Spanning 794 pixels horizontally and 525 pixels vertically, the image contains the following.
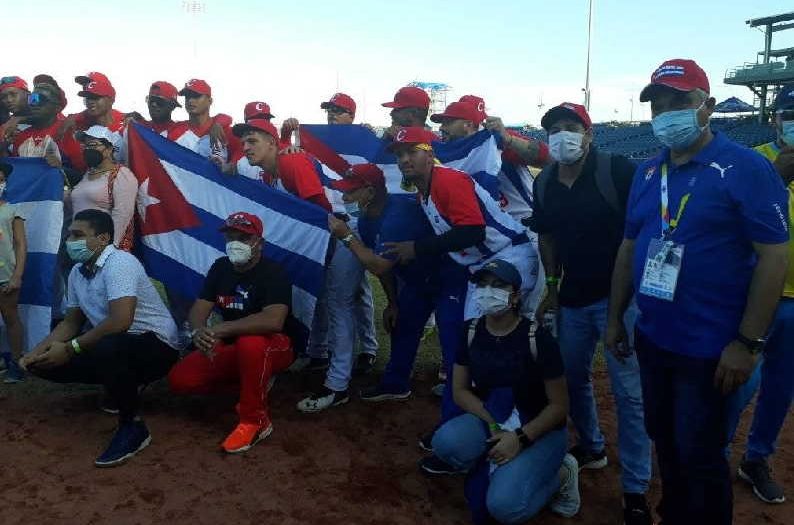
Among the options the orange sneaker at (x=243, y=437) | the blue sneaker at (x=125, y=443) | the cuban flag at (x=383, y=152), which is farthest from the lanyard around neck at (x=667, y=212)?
the blue sneaker at (x=125, y=443)

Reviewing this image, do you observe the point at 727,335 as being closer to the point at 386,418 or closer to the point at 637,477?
the point at 637,477

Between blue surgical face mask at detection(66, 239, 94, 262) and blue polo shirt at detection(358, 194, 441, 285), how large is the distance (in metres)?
1.92

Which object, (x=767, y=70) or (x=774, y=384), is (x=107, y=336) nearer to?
(x=774, y=384)

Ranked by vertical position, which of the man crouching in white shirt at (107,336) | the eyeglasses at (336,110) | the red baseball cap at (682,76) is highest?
the eyeglasses at (336,110)

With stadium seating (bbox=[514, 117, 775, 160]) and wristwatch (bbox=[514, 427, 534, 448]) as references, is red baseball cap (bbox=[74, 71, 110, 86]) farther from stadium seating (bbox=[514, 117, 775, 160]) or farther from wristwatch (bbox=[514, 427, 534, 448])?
stadium seating (bbox=[514, 117, 775, 160])

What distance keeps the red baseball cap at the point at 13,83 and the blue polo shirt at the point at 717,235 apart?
564 cm

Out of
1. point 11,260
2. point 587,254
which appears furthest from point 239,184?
point 587,254

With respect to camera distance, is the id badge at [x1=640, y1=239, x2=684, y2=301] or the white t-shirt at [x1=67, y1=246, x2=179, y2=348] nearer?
the id badge at [x1=640, y1=239, x2=684, y2=301]

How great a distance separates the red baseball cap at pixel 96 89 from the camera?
5602mm

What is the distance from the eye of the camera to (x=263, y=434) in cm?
426

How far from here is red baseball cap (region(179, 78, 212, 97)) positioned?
229 inches

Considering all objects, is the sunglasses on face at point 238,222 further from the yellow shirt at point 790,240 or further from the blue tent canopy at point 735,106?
Answer: the blue tent canopy at point 735,106

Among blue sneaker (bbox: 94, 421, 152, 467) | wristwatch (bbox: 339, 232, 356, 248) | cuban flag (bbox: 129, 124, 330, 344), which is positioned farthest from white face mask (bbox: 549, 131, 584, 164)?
blue sneaker (bbox: 94, 421, 152, 467)

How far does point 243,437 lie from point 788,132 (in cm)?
354
